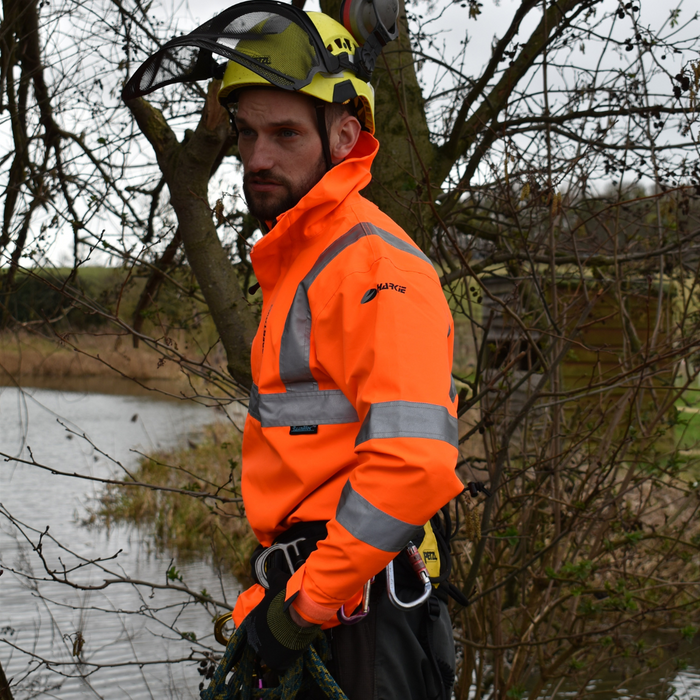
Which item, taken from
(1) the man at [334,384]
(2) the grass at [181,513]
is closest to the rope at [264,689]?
(1) the man at [334,384]

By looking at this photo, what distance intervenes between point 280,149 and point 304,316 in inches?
19.7

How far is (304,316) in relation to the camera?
1.76 metres

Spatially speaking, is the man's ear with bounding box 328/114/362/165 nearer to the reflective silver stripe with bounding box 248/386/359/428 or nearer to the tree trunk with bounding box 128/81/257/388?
the reflective silver stripe with bounding box 248/386/359/428

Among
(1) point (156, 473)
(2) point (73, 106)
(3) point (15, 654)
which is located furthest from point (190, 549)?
(2) point (73, 106)

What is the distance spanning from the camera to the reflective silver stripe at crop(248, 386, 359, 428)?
1.69m

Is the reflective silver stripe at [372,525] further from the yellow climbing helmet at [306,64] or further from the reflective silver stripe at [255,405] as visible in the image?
the yellow climbing helmet at [306,64]

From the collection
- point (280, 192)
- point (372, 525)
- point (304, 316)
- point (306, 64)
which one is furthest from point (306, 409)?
point (306, 64)

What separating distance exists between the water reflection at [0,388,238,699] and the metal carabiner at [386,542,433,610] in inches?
51.7

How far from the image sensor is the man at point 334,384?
153cm

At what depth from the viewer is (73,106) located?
430 cm

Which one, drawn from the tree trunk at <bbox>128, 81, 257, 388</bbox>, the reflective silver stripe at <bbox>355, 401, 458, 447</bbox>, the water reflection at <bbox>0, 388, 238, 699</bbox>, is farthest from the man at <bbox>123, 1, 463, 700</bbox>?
the water reflection at <bbox>0, 388, 238, 699</bbox>

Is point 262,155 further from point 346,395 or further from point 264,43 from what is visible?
point 346,395

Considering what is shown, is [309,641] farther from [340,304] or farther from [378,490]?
[340,304]

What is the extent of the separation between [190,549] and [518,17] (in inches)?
267
